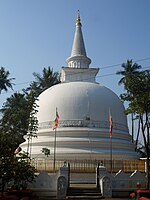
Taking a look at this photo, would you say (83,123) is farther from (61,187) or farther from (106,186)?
(61,187)

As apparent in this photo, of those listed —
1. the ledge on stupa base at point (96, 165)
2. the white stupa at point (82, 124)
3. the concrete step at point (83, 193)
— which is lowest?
the concrete step at point (83, 193)

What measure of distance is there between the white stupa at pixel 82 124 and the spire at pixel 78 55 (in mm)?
6492

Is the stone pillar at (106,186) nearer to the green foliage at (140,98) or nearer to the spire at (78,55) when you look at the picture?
the green foliage at (140,98)

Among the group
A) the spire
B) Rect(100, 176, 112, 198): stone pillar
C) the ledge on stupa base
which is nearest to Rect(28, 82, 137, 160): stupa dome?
the ledge on stupa base

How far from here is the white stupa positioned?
27.8 metres

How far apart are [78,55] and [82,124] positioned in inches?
505

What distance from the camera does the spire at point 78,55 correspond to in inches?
1548

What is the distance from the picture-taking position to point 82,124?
1173 inches

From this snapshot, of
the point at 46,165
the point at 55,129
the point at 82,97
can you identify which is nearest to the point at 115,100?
the point at 82,97

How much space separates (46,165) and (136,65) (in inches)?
1039

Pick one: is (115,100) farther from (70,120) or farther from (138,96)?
(138,96)

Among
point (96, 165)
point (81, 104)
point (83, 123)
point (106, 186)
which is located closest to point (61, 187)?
point (106, 186)

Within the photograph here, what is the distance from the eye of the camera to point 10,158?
15.7 m

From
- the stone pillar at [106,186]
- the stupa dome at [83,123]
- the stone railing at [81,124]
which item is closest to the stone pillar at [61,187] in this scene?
the stone pillar at [106,186]
